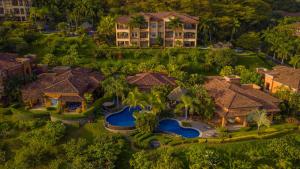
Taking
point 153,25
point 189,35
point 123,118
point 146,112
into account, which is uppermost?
point 153,25

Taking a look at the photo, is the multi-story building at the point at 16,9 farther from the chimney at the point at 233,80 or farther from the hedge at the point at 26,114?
the chimney at the point at 233,80

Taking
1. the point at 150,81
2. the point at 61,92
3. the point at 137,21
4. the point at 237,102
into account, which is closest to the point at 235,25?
the point at 137,21

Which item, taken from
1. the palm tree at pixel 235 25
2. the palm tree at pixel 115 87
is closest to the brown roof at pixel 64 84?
the palm tree at pixel 115 87

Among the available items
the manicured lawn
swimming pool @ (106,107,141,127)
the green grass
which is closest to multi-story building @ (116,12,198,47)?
the green grass

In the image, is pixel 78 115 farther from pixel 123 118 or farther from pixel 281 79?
pixel 281 79

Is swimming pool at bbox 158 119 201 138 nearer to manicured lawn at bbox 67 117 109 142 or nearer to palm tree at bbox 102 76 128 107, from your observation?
palm tree at bbox 102 76 128 107
